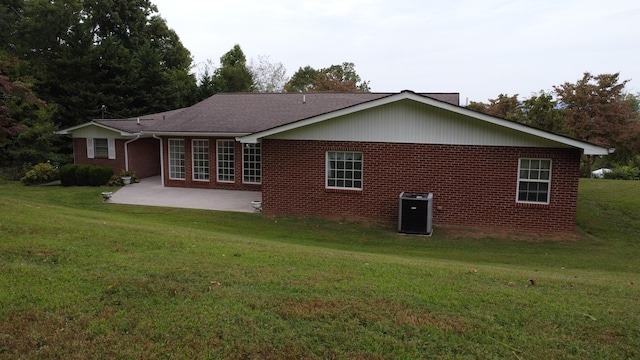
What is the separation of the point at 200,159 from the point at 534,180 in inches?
527

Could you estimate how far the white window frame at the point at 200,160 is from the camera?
20034mm

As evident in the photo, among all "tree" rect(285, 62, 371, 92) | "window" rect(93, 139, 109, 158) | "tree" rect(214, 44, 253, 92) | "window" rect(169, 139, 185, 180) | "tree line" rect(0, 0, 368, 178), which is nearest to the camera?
"window" rect(169, 139, 185, 180)

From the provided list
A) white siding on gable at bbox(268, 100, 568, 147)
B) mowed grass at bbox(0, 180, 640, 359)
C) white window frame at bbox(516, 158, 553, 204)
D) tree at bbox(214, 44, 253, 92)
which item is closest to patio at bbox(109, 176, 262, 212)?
white siding on gable at bbox(268, 100, 568, 147)

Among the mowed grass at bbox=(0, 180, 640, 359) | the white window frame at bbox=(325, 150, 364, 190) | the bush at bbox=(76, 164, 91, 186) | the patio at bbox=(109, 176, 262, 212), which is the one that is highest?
the white window frame at bbox=(325, 150, 364, 190)

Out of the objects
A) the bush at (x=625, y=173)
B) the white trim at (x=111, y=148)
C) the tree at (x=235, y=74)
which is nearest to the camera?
the white trim at (x=111, y=148)

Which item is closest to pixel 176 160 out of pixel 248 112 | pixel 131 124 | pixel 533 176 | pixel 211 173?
pixel 211 173

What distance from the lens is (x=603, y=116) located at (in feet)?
84.8

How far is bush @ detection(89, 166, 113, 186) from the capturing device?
20703 millimetres

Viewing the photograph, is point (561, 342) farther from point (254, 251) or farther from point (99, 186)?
point (99, 186)

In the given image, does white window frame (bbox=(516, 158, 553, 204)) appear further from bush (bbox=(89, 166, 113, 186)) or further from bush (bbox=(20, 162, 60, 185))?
bush (bbox=(20, 162, 60, 185))

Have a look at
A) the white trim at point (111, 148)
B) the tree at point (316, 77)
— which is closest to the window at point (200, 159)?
the white trim at point (111, 148)

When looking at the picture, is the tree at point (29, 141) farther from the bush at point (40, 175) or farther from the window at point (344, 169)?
the window at point (344, 169)

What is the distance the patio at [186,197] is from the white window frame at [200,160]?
0.74m

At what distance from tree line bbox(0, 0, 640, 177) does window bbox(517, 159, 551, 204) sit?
1418 centimetres
